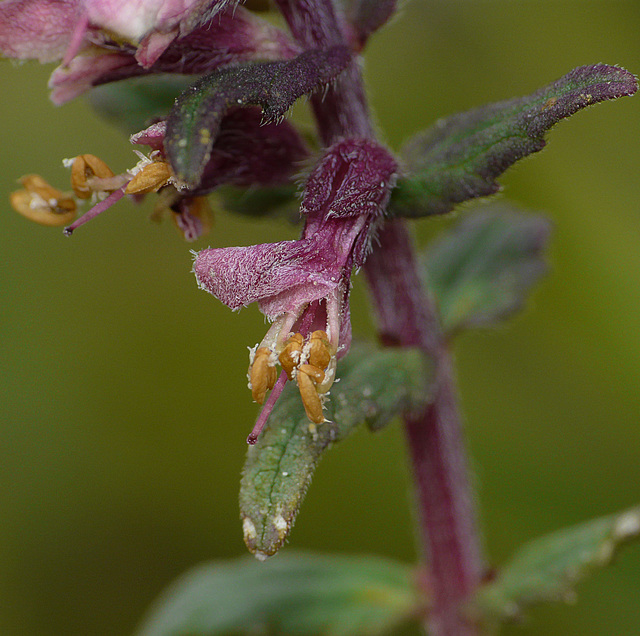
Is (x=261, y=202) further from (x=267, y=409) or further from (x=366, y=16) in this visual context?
(x=267, y=409)

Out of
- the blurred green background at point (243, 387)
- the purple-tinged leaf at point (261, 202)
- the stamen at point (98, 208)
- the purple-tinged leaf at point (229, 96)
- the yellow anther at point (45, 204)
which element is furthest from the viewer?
the blurred green background at point (243, 387)

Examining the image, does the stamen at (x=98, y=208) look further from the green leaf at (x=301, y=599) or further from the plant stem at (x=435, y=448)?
the green leaf at (x=301, y=599)

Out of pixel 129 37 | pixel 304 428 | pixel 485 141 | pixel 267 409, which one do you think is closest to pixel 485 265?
pixel 485 141

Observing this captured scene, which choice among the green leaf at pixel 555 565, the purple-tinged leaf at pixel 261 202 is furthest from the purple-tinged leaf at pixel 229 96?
the green leaf at pixel 555 565

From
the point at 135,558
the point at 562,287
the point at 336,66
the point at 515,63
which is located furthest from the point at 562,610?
the point at 515,63

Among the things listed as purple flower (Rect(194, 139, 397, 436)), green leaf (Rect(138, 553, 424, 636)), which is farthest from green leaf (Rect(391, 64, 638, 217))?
green leaf (Rect(138, 553, 424, 636))

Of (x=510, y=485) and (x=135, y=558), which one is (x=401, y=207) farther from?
(x=135, y=558)
